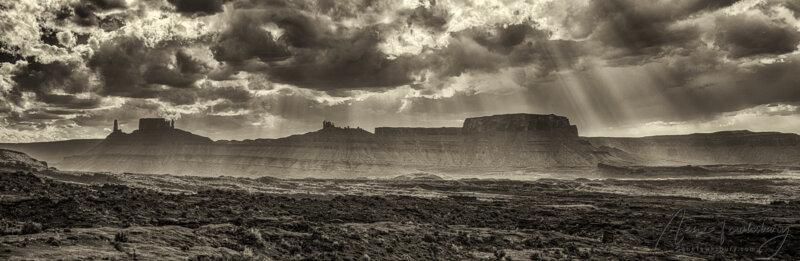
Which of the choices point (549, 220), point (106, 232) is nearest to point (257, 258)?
point (106, 232)

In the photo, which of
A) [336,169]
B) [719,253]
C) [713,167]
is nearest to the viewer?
[719,253]

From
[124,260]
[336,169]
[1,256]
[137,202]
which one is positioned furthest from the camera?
[336,169]

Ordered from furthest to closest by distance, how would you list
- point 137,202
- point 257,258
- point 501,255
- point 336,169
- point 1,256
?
point 336,169 < point 137,202 < point 501,255 < point 257,258 < point 1,256

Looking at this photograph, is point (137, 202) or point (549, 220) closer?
point (137, 202)

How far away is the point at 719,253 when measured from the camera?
2400cm

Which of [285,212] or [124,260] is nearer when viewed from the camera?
[124,260]

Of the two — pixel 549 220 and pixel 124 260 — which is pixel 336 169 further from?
pixel 124 260

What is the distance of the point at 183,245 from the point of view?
61.5 ft

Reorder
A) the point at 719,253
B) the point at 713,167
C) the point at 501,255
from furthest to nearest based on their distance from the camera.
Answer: the point at 713,167 → the point at 719,253 → the point at 501,255

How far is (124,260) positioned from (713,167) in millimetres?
163847

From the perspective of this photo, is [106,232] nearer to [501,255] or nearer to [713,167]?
[501,255]

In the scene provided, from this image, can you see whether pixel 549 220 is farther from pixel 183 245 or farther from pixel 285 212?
pixel 183 245

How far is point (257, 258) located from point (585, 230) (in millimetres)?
20319

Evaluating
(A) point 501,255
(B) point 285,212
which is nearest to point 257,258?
(A) point 501,255
